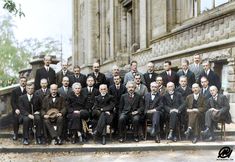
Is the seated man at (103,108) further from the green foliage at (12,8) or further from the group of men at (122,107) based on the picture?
the green foliage at (12,8)

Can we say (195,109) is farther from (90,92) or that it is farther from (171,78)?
(90,92)

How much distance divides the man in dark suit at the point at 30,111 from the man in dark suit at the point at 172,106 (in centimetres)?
242

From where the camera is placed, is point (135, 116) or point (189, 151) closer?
point (189, 151)

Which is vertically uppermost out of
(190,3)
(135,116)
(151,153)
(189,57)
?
(190,3)

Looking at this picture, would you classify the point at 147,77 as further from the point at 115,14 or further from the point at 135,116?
the point at 115,14

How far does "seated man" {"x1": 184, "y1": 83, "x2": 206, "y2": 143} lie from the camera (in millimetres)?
7617

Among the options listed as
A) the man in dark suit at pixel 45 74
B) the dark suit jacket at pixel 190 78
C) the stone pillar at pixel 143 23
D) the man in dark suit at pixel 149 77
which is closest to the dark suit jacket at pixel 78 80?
the man in dark suit at pixel 45 74

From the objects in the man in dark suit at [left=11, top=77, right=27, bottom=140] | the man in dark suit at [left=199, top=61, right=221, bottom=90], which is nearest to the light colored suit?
the man in dark suit at [left=199, top=61, right=221, bottom=90]

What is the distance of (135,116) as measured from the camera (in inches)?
319

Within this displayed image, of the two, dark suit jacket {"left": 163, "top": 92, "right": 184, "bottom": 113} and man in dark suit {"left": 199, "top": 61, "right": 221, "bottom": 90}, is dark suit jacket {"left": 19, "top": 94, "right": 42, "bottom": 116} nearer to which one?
dark suit jacket {"left": 163, "top": 92, "right": 184, "bottom": 113}

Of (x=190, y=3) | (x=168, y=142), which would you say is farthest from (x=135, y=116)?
(x=190, y=3)

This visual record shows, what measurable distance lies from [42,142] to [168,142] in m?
2.34

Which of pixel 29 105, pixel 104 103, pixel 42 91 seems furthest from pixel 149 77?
pixel 29 105

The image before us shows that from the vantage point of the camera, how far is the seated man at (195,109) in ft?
25.0
